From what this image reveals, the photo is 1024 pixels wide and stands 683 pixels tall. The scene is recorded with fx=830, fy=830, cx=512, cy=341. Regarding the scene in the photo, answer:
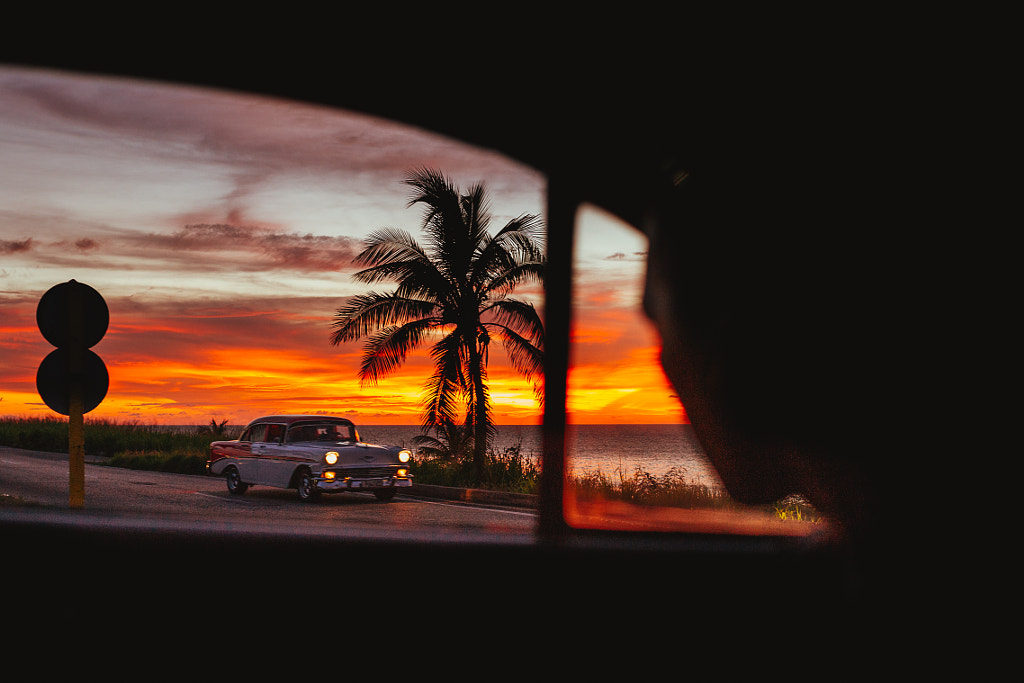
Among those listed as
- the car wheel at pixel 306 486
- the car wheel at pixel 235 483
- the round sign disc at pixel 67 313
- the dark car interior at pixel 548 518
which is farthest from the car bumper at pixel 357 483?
the dark car interior at pixel 548 518

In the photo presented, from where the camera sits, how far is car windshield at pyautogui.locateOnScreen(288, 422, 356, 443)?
1301 centimetres

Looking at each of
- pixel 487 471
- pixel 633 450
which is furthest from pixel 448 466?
pixel 633 450

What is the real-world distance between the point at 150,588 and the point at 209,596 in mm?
132

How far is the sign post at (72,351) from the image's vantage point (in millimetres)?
5156

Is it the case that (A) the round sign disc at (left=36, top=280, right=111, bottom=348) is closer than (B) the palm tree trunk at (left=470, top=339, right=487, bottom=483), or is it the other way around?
(A) the round sign disc at (left=36, top=280, right=111, bottom=348)

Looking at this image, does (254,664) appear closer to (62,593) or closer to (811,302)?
(62,593)

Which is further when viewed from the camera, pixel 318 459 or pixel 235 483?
pixel 235 483

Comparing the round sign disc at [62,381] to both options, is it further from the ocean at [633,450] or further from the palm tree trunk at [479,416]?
the palm tree trunk at [479,416]

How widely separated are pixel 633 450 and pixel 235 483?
1334cm

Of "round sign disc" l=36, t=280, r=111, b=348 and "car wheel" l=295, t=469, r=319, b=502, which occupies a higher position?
"round sign disc" l=36, t=280, r=111, b=348


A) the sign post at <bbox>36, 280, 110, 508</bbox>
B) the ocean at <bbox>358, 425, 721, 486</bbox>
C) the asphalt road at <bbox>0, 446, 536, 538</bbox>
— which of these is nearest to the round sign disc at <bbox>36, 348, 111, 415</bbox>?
the sign post at <bbox>36, 280, 110, 508</bbox>

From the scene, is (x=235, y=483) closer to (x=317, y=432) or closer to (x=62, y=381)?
(x=317, y=432)

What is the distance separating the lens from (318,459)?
41.1 feet

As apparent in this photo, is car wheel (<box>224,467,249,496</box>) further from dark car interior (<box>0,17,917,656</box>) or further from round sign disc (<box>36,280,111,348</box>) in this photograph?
dark car interior (<box>0,17,917,656</box>)
